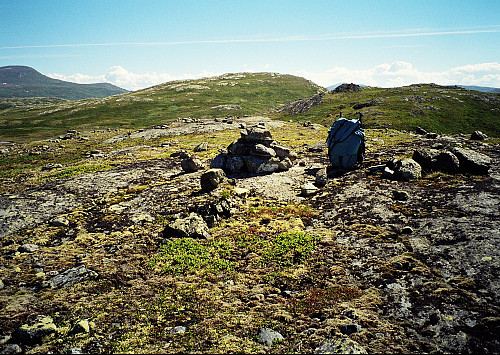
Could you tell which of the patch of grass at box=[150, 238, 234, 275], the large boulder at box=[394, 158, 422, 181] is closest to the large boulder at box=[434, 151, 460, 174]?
the large boulder at box=[394, 158, 422, 181]

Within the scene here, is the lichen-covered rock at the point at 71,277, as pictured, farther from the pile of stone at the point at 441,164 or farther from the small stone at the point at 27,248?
the pile of stone at the point at 441,164

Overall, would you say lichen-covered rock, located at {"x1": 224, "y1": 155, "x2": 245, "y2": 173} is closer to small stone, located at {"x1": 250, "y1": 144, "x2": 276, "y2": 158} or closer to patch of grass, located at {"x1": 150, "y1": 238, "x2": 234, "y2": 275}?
small stone, located at {"x1": 250, "y1": 144, "x2": 276, "y2": 158}

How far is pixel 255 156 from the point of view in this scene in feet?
91.5

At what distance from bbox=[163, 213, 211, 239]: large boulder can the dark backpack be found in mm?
16211

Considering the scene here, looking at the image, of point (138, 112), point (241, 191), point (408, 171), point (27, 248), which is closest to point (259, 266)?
point (241, 191)

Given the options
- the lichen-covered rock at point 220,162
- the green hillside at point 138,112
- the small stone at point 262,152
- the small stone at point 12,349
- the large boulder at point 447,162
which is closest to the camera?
the small stone at point 12,349

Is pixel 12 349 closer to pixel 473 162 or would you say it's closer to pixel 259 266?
pixel 259 266

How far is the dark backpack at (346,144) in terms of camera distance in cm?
2517

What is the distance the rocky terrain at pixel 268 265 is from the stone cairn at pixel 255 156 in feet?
13.0

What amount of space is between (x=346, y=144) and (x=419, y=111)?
94795 millimetres

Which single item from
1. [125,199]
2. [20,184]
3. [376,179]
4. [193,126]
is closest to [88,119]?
[193,126]

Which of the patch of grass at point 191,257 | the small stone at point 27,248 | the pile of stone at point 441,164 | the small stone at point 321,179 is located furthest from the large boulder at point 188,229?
the pile of stone at point 441,164

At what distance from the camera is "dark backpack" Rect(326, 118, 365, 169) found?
25172 millimetres

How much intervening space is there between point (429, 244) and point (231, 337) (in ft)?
33.2
